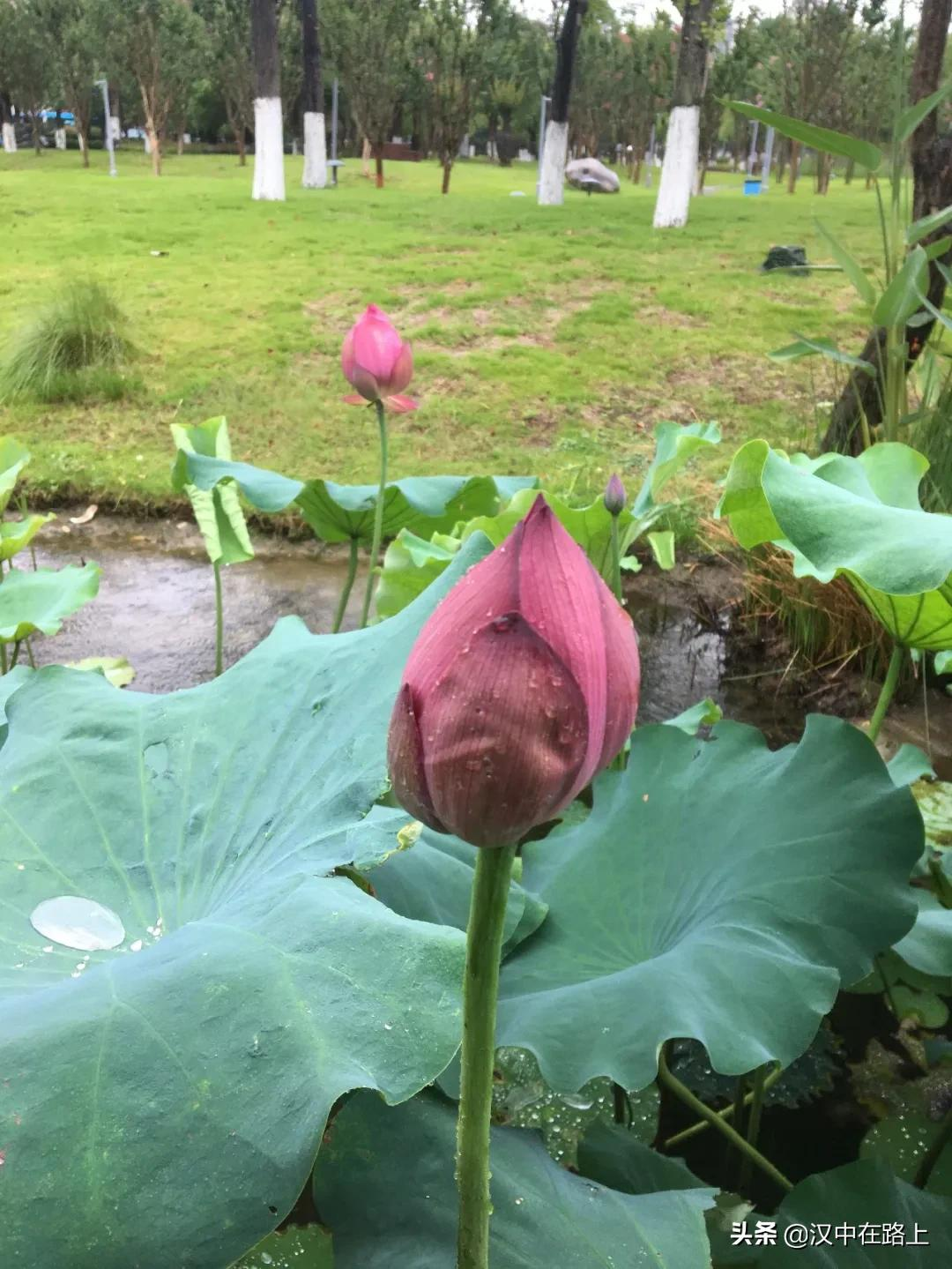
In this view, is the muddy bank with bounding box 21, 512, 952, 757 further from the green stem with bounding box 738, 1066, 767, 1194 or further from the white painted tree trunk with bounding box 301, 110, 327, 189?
the white painted tree trunk with bounding box 301, 110, 327, 189

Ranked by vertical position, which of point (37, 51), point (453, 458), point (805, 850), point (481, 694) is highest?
point (37, 51)

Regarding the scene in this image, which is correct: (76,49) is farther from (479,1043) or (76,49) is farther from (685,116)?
(479,1043)

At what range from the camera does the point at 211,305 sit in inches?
210

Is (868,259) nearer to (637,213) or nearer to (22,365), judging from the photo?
(637,213)

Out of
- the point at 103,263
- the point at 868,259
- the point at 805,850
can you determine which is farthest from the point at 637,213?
the point at 805,850

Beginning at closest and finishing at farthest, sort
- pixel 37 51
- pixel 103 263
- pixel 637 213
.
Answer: pixel 103 263
pixel 637 213
pixel 37 51

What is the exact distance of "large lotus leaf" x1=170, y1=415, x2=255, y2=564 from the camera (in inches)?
61.4

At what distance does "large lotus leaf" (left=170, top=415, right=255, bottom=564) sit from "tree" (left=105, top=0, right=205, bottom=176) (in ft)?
38.8

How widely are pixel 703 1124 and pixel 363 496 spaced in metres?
0.93

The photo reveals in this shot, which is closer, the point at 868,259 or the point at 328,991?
the point at 328,991

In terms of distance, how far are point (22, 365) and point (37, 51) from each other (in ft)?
44.8

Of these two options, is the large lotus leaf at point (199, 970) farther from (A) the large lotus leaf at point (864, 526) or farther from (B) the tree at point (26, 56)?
(B) the tree at point (26, 56)

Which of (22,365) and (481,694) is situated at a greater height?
(481,694)

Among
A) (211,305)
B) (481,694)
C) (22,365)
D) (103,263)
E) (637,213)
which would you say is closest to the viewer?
(481,694)
